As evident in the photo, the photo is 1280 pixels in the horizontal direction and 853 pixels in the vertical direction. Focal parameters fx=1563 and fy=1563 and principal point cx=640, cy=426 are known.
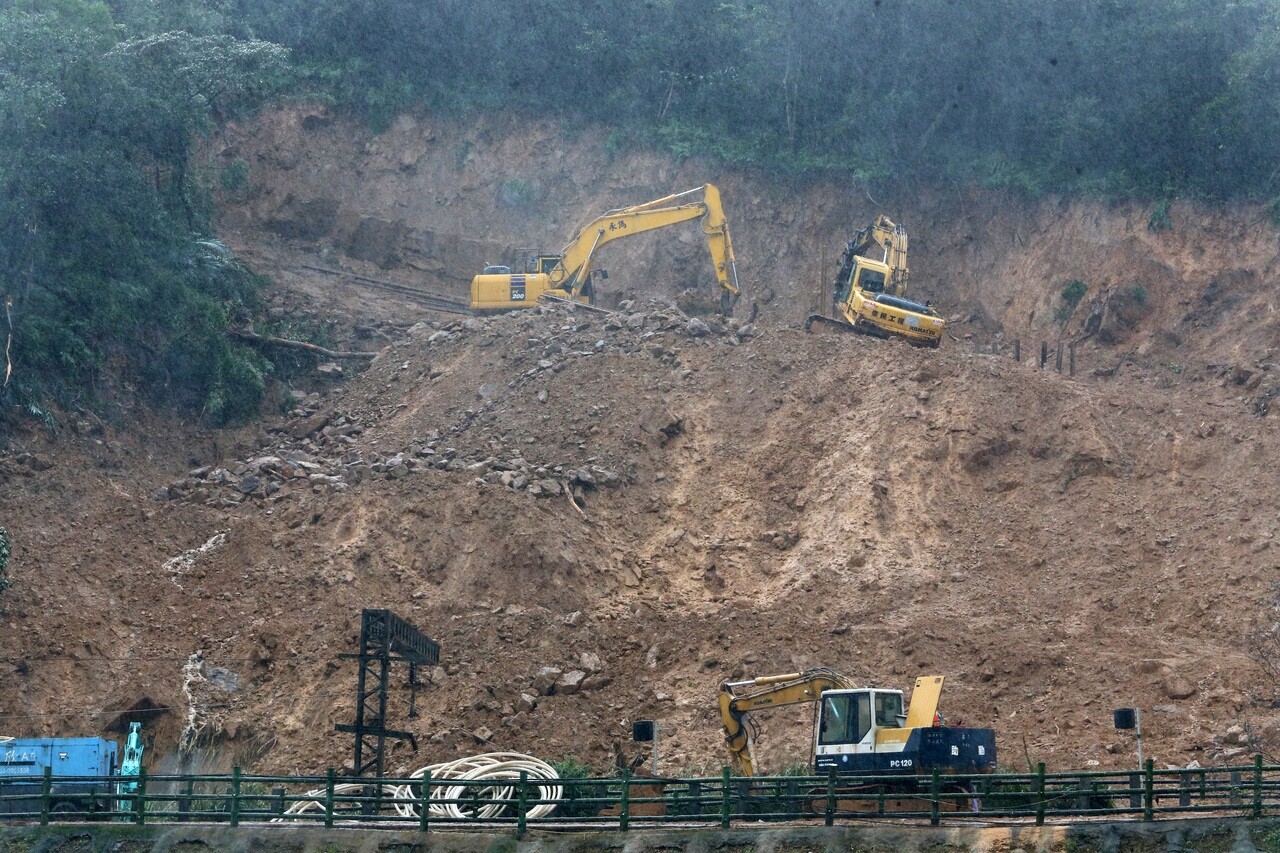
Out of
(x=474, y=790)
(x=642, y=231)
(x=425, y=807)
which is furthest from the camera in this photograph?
(x=642, y=231)

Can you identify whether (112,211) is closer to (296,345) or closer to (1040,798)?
(296,345)

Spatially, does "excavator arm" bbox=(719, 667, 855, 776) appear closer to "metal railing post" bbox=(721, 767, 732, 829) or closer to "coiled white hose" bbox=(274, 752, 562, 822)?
"coiled white hose" bbox=(274, 752, 562, 822)

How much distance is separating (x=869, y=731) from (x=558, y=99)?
110 ft

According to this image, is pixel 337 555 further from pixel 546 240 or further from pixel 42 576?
pixel 546 240

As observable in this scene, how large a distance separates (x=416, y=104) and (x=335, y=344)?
12193 mm

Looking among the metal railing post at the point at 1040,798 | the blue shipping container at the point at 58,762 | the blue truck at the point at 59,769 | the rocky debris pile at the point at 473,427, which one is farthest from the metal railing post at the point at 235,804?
the rocky debris pile at the point at 473,427

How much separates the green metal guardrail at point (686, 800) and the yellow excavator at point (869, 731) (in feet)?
1.03

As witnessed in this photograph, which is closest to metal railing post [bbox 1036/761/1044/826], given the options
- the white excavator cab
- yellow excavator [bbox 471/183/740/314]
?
the white excavator cab

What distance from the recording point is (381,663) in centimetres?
2188

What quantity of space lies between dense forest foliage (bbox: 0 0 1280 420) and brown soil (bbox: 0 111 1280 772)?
209cm

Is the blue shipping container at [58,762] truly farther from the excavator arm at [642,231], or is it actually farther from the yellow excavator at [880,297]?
the excavator arm at [642,231]

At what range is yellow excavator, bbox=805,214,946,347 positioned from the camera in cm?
3369

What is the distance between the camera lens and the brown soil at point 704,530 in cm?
2444

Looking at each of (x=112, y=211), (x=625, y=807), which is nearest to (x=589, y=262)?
(x=112, y=211)
